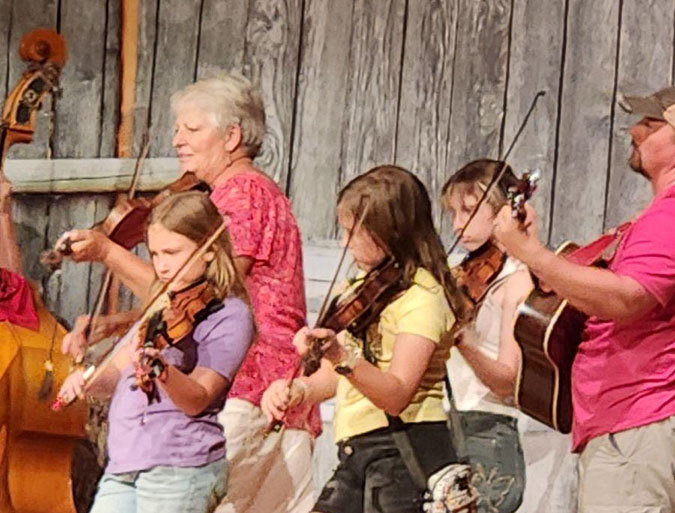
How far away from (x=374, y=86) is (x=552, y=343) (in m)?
0.99

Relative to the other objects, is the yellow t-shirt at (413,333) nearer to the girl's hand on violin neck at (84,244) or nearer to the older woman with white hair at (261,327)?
the older woman with white hair at (261,327)

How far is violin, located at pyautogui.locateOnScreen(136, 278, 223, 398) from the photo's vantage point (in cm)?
286

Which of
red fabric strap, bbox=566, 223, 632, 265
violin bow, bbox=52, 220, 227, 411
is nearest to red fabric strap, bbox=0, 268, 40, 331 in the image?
violin bow, bbox=52, 220, 227, 411

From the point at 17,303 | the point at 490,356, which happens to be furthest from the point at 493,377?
the point at 17,303

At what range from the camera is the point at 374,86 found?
3.48 metres

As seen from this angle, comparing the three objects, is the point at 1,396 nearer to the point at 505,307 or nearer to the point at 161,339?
the point at 161,339

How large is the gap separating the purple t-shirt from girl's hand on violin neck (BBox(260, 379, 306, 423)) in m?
0.13

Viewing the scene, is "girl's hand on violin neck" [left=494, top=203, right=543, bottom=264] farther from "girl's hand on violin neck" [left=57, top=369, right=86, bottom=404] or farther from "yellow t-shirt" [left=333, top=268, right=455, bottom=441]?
"girl's hand on violin neck" [left=57, top=369, right=86, bottom=404]

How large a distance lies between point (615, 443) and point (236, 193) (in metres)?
0.94

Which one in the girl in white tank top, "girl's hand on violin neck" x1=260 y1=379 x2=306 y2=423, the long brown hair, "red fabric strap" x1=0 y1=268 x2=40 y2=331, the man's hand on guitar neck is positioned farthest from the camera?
"red fabric strap" x1=0 y1=268 x2=40 y2=331

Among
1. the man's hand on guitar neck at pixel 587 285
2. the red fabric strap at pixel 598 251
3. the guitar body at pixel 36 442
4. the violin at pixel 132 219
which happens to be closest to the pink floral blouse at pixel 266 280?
the violin at pixel 132 219

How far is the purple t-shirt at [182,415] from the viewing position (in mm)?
2871

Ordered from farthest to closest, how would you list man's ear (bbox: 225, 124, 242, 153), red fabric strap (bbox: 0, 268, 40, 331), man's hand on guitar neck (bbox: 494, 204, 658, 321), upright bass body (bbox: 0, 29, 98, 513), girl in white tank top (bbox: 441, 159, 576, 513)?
red fabric strap (bbox: 0, 268, 40, 331)
upright bass body (bbox: 0, 29, 98, 513)
man's ear (bbox: 225, 124, 242, 153)
girl in white tank top (bbox: 441, 159, 576, 513)
man's hand on guitar neck (bbox: 494, 204, 658, 321)

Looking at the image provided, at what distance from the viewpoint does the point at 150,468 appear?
286cm
